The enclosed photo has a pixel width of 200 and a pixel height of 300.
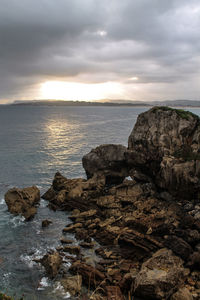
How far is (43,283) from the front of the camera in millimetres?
20266

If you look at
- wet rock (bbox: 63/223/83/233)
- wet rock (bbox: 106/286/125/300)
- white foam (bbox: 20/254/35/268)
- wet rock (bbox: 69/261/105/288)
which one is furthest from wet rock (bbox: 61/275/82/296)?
wet rock (bbox: 63/223/83/233)

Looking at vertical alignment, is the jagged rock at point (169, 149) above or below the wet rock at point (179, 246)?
above

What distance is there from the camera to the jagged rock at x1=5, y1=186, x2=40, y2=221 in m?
32.5

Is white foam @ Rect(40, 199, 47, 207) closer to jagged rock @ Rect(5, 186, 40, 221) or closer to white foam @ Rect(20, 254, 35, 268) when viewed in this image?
jagged rock @ Rect(5, 186, 40, 221)

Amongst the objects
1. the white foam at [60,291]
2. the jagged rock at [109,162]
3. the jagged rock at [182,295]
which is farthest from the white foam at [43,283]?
the jagged rock at [109,162]

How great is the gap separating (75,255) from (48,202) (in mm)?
14937

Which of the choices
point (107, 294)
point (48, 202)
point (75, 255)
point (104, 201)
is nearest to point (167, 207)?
point (104, 201)

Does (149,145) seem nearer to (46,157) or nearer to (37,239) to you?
(37,239)

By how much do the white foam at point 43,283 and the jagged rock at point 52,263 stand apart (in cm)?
47

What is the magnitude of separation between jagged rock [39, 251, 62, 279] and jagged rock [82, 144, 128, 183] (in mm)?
21595

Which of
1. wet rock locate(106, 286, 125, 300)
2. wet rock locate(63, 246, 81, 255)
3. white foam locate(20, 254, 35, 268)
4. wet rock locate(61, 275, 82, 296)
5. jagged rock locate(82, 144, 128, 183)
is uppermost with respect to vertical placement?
jagged rock locate(82, 144, 128, 183)

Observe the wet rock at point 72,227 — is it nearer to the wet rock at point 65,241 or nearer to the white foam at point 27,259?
the wet rock at point 65,241

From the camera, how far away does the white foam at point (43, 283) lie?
65.1 feet

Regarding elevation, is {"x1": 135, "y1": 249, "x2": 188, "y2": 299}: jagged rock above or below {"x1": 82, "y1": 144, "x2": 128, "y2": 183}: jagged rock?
below
